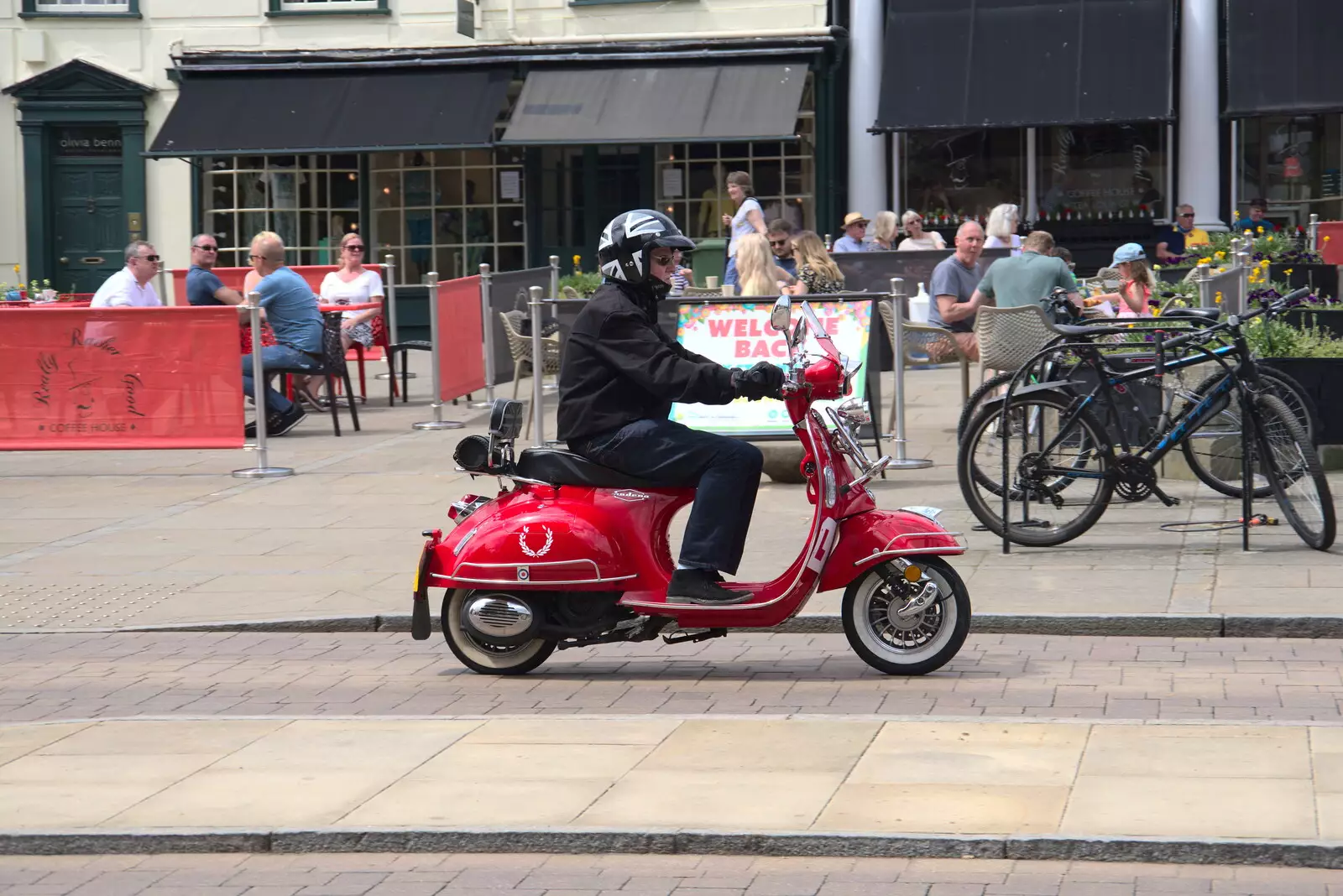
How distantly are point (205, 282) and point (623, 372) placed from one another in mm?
9928

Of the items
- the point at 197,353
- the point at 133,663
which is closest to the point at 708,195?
the point at 197,353

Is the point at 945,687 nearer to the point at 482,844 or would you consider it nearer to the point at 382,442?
the point at 482,844

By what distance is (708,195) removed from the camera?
26.6 metres

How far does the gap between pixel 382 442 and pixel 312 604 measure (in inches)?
247

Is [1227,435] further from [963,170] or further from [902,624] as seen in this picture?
[963,170]

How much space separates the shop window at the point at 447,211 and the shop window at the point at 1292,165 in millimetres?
9613

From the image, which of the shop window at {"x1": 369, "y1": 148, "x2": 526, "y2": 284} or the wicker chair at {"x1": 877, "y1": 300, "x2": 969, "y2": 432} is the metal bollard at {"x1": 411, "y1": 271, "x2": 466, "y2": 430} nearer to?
the wicker chair at {"x1": 877, "y1": 300, "x2": 969, "y2": 432}

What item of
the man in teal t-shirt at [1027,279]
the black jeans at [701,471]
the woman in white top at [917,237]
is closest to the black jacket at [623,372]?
the black jeans at [701,471]

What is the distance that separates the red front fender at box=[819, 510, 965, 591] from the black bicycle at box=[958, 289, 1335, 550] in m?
2.49

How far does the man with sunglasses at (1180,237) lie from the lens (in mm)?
21859

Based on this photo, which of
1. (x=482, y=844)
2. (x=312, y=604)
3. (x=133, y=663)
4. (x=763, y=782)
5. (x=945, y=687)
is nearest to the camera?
(x=482, y=844)

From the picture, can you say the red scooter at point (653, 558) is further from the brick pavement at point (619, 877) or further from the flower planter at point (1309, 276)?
the flower planter at point (1309, 276)

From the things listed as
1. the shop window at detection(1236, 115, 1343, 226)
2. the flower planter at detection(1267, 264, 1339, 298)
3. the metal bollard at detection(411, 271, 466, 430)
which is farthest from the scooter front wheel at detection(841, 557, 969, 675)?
the shop window at detection(1236, 115, 1343, 226)

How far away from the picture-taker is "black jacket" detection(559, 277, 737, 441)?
7.61 m
